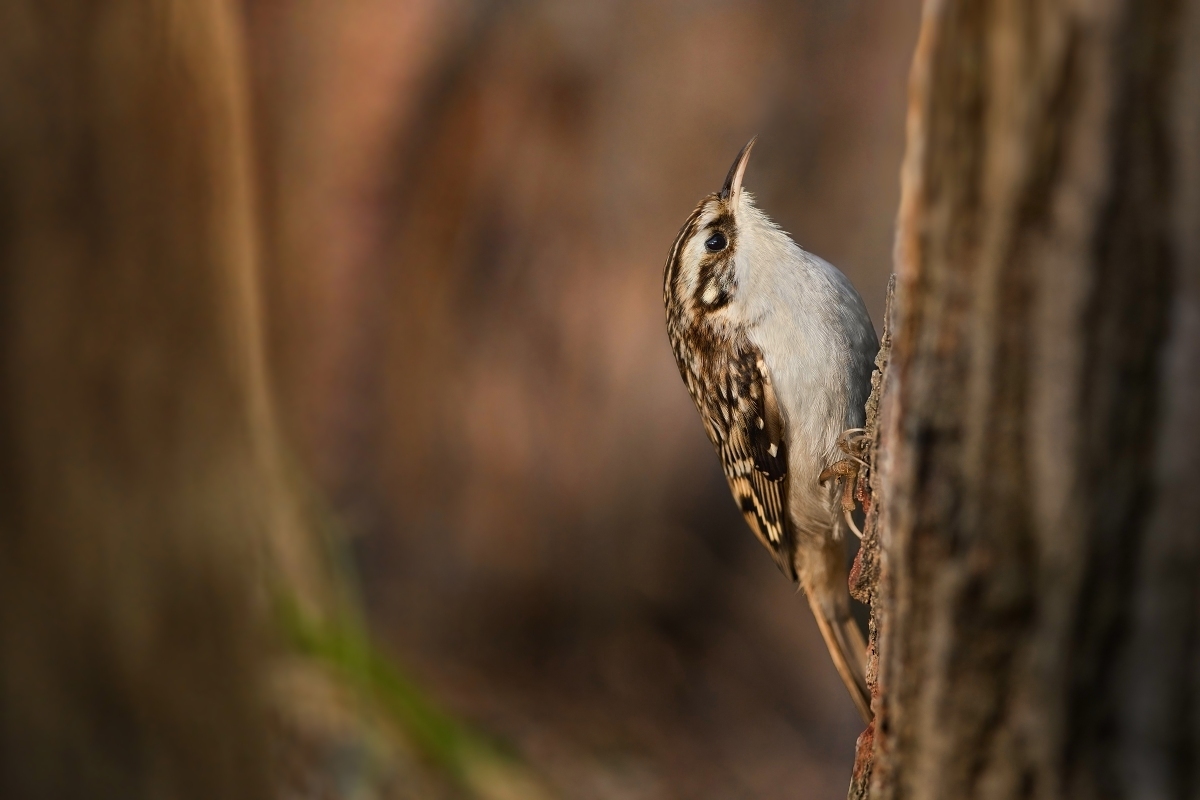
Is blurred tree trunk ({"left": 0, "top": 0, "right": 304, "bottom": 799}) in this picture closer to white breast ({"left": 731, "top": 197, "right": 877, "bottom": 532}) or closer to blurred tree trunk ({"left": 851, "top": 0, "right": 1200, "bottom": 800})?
white breast ({"left": 731, "top": 197, "right": 877, "bottom": 532})

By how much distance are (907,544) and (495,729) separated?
2.94 m

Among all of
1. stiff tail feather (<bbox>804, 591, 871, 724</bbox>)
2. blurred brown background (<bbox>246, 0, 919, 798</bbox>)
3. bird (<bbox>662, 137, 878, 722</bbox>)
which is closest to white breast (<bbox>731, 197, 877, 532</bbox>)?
bird (<bbox>662, 137, 878, 722</bbox>)

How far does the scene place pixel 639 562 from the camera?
3119 millimetres

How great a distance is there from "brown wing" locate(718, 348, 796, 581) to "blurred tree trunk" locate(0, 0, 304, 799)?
1.57 meters

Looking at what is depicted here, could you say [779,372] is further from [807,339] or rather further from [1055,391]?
[1055,391]

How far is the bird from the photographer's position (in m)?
1.35

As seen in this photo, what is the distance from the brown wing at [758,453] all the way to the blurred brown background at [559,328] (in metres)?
1.17

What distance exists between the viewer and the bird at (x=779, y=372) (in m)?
1.35

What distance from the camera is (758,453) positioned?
1.52 m

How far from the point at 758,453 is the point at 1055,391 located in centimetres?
94

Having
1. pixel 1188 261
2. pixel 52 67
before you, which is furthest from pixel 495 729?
pixel 1188 261

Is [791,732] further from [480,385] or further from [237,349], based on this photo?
[237,349]

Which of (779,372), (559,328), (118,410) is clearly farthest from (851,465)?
(118,410)

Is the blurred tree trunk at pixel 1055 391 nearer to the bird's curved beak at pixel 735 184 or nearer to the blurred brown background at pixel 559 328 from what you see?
the bird's curved beak at pixel 735 184
